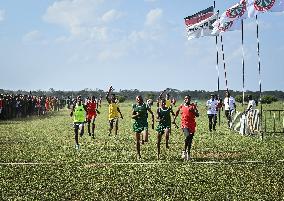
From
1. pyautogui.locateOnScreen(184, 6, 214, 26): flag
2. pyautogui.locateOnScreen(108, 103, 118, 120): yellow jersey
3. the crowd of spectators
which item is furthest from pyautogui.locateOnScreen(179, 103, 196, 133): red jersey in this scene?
the crowd of spectators

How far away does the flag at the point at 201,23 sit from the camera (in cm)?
3538

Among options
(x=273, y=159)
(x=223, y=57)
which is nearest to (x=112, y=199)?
(x=273, y=159)

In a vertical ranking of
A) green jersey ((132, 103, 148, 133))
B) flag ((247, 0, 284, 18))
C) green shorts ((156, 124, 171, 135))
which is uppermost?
flag ((247, 0, 284, 18))

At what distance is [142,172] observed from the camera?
1394 cm

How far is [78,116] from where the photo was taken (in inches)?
811

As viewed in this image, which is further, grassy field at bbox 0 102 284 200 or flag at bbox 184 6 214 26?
flag at bbox 184 6 214 26

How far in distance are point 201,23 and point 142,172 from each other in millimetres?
23294

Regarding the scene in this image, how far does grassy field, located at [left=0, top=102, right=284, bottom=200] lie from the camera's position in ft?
36.1

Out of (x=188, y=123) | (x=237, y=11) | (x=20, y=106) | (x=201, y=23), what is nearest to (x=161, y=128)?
(x=188, y=123)

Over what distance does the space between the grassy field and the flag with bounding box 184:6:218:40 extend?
14782 mm

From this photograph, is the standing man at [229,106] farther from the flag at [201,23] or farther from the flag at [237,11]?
the flag at [201,23]

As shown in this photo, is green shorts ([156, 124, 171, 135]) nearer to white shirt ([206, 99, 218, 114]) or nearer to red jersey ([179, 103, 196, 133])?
red jersey ([179, 103, 196, 133])

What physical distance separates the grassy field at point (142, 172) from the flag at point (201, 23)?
1478 centimetres

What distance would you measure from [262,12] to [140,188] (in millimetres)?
17277
